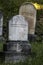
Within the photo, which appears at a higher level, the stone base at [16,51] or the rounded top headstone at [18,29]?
the rounded top headstone at [18,29]

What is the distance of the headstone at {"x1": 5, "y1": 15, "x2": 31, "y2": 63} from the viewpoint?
8133 mm

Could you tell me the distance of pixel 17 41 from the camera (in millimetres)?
8688

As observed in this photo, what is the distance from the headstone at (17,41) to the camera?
8.13 m

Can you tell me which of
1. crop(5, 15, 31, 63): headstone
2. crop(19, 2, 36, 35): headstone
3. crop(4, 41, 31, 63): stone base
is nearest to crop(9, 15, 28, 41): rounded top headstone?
crop(5, 15, 31, 63): headstone

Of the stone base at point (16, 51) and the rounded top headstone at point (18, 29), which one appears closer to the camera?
the stone base at point (16, 51)

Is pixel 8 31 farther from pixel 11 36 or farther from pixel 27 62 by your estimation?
pixel 27 62

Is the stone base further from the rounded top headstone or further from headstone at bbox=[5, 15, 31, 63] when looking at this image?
the rounded top headstone

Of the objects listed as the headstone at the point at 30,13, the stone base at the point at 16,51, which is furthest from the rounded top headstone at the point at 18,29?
the headstone at the point at 30,13

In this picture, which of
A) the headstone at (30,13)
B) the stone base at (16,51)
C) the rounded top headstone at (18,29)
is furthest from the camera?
the headstone at (30,13)

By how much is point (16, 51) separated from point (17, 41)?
424mm

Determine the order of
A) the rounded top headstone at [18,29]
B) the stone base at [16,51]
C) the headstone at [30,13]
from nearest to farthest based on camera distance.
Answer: the stone base at [16,51]
the rounded top headstone at [18,29]
the headstone at [30,13]

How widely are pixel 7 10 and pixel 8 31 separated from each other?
6.31m

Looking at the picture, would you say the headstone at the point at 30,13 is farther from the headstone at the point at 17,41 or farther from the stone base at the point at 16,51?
the stone base at the point at 16,51

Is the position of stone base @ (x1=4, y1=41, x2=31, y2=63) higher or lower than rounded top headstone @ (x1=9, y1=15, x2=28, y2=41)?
lower
